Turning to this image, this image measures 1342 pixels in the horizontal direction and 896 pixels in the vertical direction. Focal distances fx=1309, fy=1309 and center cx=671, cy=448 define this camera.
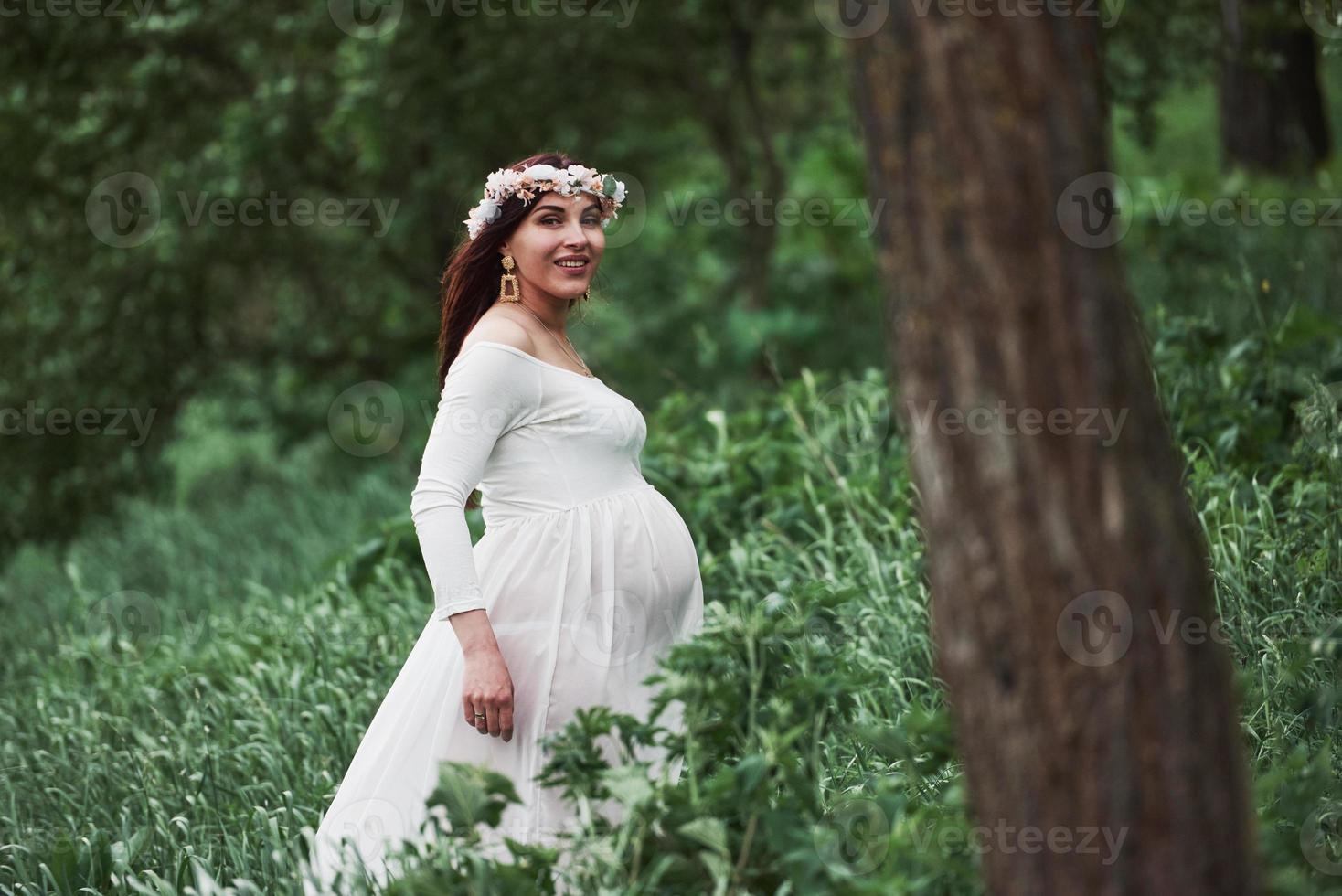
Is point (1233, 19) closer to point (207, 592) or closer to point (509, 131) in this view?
point (509, 131)

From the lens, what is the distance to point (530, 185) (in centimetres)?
305

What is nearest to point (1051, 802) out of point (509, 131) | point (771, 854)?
point (771, 854)

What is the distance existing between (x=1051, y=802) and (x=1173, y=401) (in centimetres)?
321

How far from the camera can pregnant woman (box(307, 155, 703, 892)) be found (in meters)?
2.71
